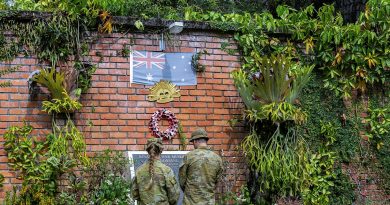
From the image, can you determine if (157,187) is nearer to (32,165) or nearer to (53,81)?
(32,165)

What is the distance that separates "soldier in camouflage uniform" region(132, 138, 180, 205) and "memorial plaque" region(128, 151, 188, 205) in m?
1.60

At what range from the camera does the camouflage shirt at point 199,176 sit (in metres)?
7.55

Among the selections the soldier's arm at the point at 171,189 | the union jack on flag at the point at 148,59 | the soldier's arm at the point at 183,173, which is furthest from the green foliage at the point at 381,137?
the soldier's arm at the point at 171,189

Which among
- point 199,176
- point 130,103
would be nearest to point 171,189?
point 199,176

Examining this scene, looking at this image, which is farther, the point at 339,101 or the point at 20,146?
the point at 339,101

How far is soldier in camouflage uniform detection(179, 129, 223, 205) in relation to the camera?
7547mm

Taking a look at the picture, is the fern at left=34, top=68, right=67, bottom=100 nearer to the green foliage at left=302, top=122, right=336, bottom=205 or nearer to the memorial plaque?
the memorial plaque

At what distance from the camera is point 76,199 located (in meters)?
8.41

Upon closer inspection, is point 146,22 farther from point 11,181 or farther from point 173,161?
point 11,181

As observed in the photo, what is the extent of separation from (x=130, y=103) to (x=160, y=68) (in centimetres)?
66

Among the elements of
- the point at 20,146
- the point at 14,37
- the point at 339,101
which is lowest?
the point at 20,146

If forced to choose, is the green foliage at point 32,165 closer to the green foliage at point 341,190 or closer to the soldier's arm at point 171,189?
the soldier's arm at point 171,189

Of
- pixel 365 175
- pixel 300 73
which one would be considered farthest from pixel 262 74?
pixel 365 175

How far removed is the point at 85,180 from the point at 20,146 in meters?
0.93
